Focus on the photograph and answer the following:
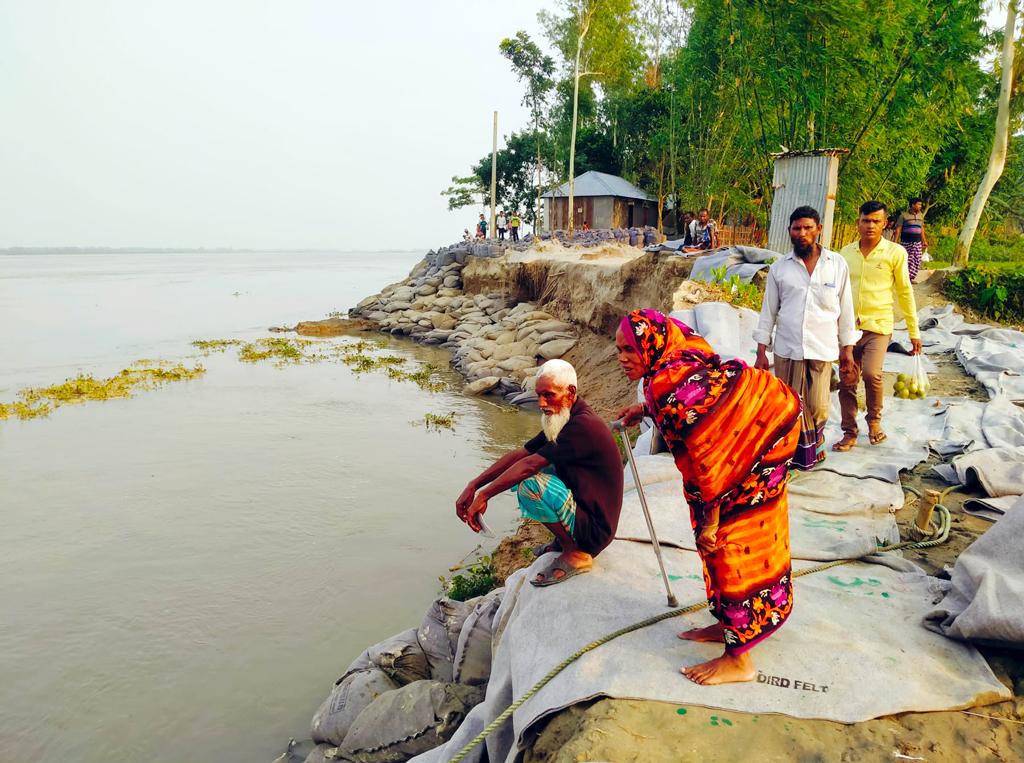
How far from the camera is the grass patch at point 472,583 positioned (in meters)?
5.12

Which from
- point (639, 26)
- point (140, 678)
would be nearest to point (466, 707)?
point (140, 678)

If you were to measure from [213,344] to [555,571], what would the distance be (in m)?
19.0

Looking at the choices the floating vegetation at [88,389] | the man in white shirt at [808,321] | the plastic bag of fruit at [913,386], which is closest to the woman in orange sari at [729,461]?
the man in white shirt at [808,321]

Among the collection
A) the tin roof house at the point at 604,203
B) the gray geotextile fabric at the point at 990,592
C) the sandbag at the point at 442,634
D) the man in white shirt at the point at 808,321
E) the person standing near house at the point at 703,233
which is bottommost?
the sandbag at the point at 442,634

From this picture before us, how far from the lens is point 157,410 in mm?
Answer: 11875

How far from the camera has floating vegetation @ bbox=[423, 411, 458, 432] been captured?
10.7 m

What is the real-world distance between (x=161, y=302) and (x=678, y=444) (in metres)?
38.0

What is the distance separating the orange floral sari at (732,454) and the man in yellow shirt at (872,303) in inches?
111

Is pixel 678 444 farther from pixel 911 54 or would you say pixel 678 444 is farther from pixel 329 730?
pixel 911 54

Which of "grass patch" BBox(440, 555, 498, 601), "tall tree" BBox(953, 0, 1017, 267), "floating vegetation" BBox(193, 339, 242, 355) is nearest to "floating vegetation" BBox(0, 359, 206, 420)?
"floating vegetation" BBox(193, 339, 242, 355)

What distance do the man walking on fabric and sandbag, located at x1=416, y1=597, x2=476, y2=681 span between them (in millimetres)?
1002

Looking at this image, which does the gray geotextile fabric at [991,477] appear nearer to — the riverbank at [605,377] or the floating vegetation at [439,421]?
the riverbank at [605,377]

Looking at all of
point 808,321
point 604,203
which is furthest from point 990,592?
point 604,203

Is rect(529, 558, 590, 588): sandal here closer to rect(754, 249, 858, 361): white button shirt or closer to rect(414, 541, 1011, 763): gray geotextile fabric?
rect(414, 541, 1011, 763): gray geotextile fabric
